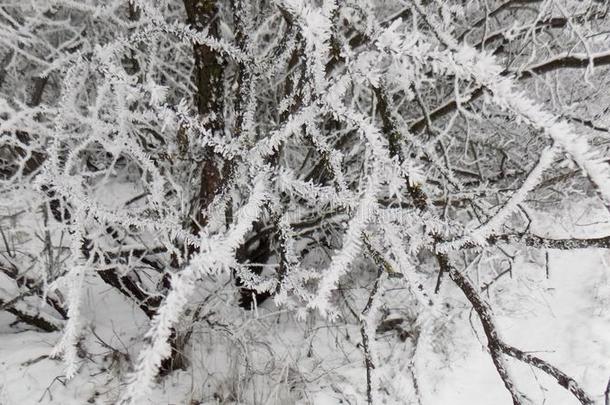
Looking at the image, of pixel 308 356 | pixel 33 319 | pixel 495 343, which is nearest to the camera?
pixel 495 343

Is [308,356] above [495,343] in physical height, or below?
above

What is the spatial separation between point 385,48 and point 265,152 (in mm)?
359

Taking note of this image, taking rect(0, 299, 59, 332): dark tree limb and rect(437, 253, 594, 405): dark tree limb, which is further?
rect(0, 299, 59, 332): dark tree limb

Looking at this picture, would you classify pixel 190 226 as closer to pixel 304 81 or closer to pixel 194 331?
pixel 194 331

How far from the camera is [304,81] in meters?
0.99

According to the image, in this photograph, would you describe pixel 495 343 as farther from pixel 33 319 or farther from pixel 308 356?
pixel 33 319

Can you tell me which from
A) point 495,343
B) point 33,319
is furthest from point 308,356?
point 495,343

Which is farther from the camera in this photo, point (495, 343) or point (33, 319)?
point (33, 319)

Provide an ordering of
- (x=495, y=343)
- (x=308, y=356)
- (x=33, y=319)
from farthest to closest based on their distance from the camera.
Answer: (x=308, y=356), (x=33, y=319), (x=495, y=343)

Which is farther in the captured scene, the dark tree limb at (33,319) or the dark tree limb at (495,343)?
the dark tree limb at (33,319)

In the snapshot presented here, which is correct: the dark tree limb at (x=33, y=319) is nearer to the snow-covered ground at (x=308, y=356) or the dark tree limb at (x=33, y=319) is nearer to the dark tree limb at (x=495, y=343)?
the snow-covered ground at (x=308, y=356)

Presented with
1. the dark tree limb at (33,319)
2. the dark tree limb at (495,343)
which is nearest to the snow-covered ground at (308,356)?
the dark tree limb at (33,319)

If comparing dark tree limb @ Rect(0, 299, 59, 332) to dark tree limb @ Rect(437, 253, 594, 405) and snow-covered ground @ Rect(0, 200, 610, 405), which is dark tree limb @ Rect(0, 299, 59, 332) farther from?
dark tree limb @ Rect(437, 253, 594, 405)

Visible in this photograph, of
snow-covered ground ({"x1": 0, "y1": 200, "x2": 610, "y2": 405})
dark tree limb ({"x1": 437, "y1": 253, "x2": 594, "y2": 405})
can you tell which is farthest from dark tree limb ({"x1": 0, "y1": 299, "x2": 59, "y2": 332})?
dark tree limb ({"x1": 437, "y1": 253, "x2": 594, "y2": 405})
